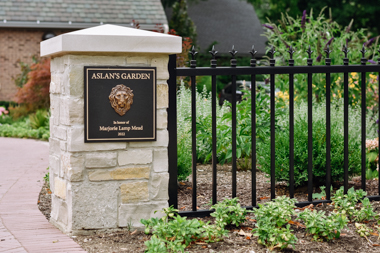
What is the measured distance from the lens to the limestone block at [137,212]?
371 cm

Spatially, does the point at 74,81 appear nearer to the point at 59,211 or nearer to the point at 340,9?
the point at 59,211

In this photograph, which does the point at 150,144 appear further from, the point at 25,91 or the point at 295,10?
the point at 295,10

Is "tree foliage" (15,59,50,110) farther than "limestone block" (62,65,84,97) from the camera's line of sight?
Yes

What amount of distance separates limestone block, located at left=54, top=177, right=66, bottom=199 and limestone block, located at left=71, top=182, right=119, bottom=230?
229 millimetres

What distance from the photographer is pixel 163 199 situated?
382 cm

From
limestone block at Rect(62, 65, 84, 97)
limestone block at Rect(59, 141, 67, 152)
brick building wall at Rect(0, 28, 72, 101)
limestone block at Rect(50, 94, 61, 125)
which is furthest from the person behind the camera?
brick building wall at Rect(0, 28, 72, 101)

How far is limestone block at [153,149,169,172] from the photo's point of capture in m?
3.78

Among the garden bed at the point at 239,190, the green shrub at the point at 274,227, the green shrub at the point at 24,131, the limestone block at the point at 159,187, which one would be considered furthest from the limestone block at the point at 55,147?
the green shrub at the point at 24,131

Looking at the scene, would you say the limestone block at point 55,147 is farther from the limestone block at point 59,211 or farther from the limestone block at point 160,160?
the limestone block at point 160,160

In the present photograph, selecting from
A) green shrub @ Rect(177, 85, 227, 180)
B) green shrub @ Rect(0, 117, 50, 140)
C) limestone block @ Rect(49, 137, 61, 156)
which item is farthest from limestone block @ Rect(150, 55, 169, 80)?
green shrub @ Rect(0, 117, 50, 140)

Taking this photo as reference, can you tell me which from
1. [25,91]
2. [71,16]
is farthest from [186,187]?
[71,16]

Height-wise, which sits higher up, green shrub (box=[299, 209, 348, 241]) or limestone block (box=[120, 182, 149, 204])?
limestone block (box=[120, 182, 149, 204])

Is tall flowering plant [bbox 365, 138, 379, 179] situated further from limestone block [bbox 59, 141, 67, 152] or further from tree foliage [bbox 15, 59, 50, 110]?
tree foliage [bbox 15, 59, 50, 110]

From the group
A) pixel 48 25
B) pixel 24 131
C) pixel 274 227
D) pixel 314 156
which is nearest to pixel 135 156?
pixel 274 227
